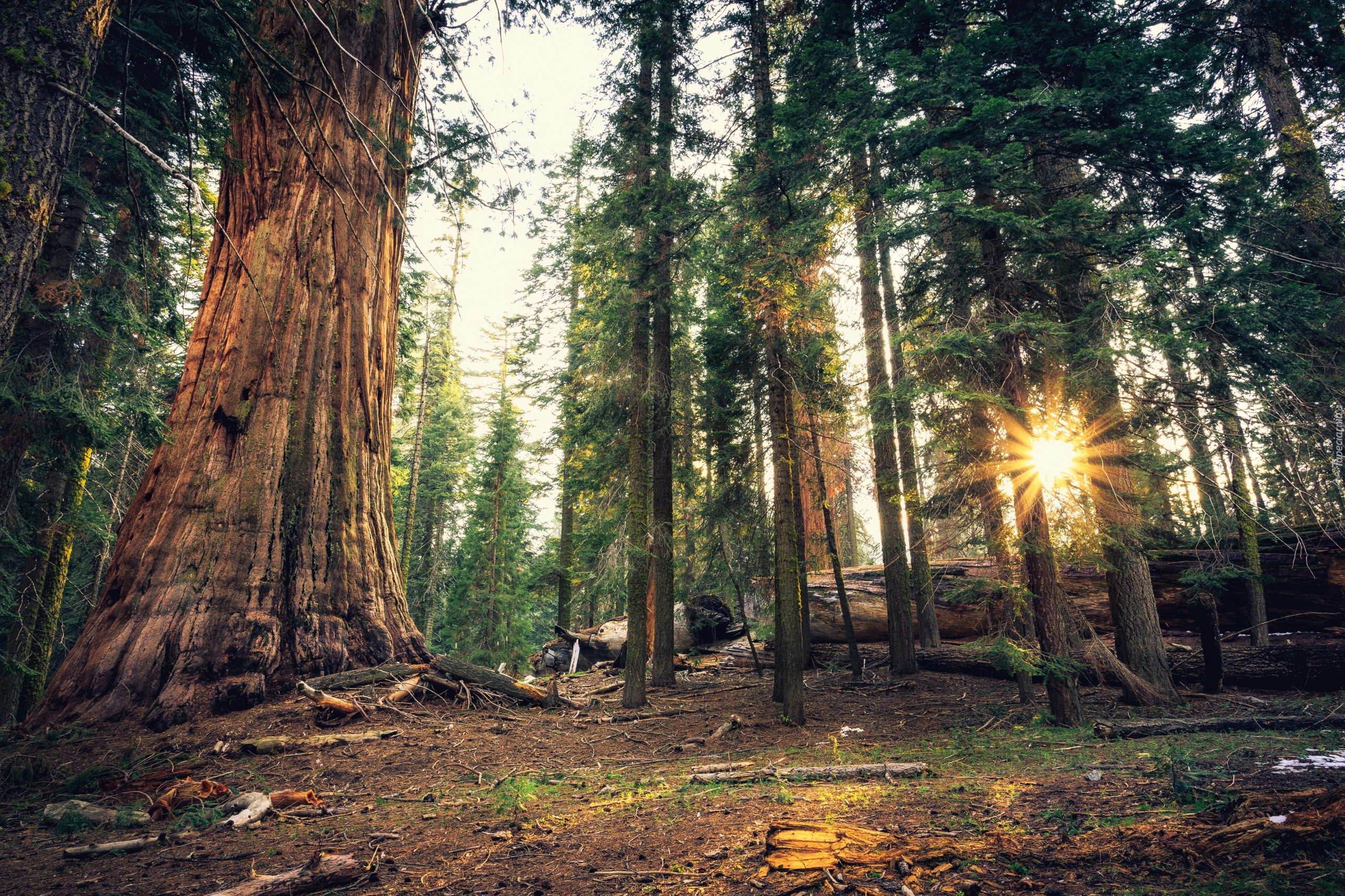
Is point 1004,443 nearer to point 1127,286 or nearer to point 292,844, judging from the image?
point 1127,286

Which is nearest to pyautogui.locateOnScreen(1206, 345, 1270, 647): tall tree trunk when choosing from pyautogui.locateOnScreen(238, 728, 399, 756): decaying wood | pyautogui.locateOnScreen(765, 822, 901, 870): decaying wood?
pyautogui.locateOnScreen(765, 822, 901, 870): decaying wood

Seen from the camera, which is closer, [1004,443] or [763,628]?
[1004,443]

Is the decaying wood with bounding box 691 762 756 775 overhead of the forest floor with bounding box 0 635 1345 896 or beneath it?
beneath

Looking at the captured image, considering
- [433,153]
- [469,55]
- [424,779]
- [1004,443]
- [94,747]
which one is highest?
[469,55]

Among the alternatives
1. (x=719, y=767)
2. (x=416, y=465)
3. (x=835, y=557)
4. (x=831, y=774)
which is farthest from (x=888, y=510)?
(x=416, y=465)

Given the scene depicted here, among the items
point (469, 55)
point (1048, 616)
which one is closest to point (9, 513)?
point (469, 55)

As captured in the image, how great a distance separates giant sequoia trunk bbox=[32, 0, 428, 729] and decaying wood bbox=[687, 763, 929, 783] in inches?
200

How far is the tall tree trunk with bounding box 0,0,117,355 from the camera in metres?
2.24

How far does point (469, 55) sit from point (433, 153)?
14.5 ft

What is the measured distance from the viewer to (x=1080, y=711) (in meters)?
7.05

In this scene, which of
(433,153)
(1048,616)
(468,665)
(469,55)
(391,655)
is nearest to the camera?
(433,153)

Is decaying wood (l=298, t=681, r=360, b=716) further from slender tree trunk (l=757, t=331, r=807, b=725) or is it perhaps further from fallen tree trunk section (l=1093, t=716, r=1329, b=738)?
fallen tree trunk section (l=1093, t=716, r=1329, b=738)

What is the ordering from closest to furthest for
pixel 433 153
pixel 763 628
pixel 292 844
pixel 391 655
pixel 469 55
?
1. pixel 433 153
2. pixel 292 844
3. pixel 469 55
4. pixel 391 655
5. pixel 763 628

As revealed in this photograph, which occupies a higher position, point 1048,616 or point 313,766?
point 1048,616
